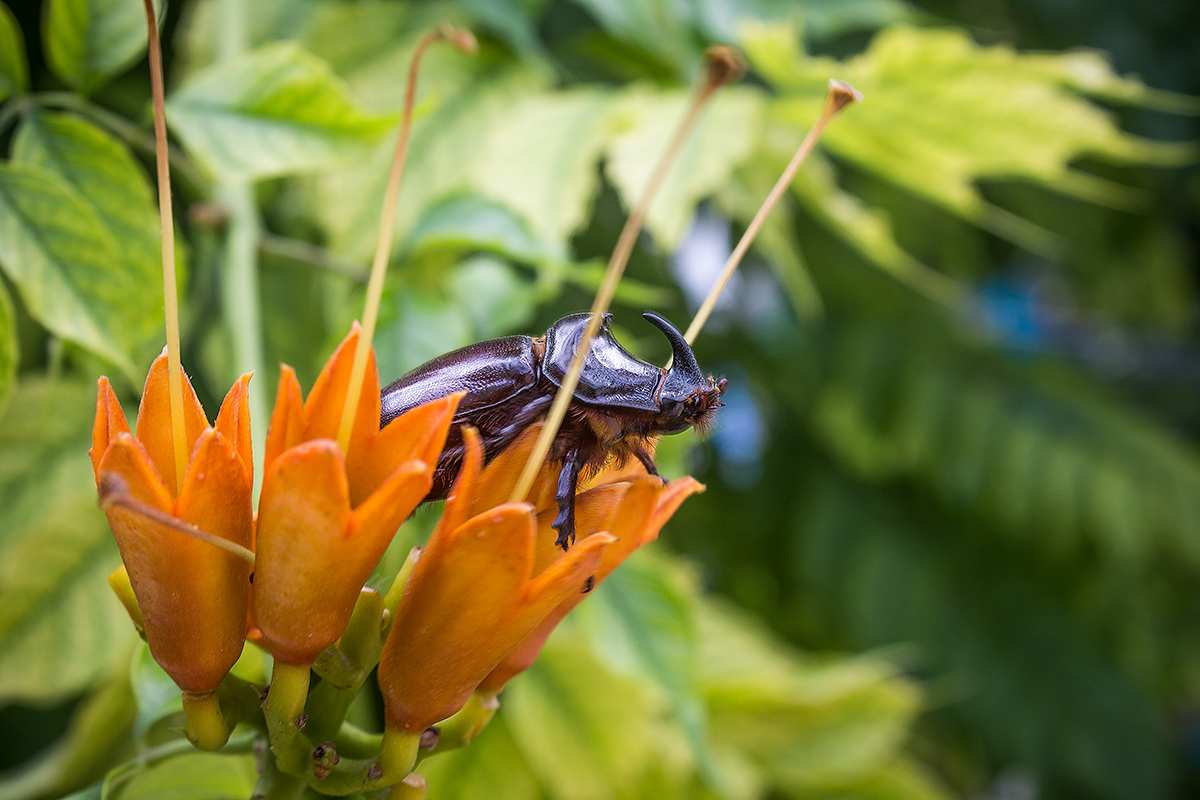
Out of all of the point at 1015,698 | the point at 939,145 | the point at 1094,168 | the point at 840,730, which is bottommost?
the point at 1015,698

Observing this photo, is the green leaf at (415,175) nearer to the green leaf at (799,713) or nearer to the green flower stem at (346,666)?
the green flower stem at (346,666)

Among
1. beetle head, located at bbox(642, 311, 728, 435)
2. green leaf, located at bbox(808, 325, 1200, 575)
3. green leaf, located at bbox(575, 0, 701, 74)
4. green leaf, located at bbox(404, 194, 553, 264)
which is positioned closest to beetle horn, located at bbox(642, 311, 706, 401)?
beetle head, located at bbox(642, 311, 728, 435)

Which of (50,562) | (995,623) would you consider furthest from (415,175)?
(995,623)

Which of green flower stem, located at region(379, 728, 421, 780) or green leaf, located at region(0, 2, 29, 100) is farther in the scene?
green leaf, located at region(0, 2, 29, 100)

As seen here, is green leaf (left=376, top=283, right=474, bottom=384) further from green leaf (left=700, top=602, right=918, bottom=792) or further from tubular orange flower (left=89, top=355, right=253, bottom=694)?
green leaf (left=700, top=602, right=918, bottom=792)

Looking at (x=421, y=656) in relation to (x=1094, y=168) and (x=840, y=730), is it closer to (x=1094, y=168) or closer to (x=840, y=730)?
(x=840, y=730)

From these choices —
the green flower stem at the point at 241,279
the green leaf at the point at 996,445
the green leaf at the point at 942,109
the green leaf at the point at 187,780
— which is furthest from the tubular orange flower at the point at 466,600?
the green leaf at the point at 996,445

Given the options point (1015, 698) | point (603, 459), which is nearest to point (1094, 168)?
point (1015, 698)
